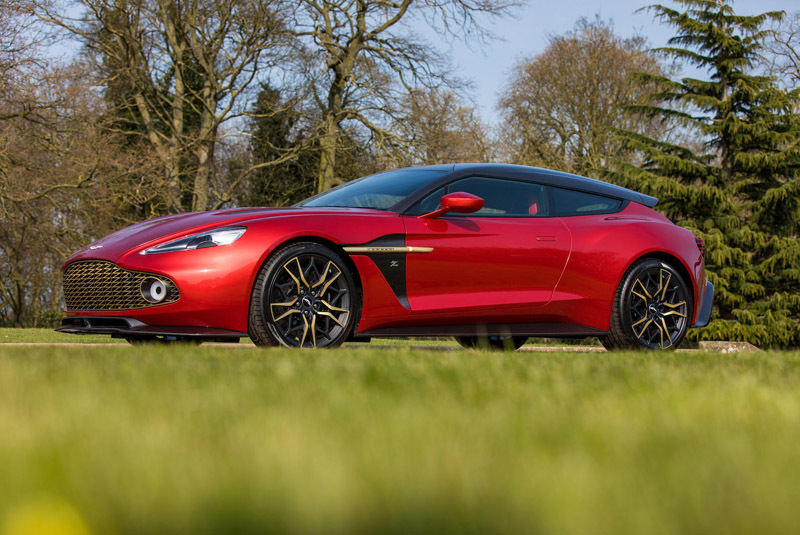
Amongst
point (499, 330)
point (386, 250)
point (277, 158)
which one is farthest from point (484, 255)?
point (277, 158)

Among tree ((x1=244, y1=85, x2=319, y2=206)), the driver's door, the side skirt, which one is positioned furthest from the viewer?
tree ((x1=244, y1=85, x2=319, y2=206))

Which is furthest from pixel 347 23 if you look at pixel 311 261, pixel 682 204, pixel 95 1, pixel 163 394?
pixel 163 394

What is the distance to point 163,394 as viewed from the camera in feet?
8.16

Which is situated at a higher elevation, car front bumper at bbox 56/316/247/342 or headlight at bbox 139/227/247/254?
headlight at bbox 139/227/247/254

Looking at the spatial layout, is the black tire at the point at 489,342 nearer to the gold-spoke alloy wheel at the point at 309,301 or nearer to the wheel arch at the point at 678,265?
the wheel arch at the point at 678,265

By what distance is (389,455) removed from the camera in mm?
1614

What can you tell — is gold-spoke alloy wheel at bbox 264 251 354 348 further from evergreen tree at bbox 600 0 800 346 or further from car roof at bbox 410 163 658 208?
evergreen tree at bbox 600 0 800 346

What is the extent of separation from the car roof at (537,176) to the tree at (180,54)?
54.5ft

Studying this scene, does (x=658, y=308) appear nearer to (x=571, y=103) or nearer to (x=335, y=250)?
(x=335, y=250)

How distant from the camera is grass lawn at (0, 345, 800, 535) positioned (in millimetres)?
1232

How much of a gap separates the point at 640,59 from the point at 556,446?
1427 inches

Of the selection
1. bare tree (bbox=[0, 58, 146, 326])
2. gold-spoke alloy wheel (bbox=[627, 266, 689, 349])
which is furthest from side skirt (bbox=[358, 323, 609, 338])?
bare tree (bbox=[0, 58, 146, 326])

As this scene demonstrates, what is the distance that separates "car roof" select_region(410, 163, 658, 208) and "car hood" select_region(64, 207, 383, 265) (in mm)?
1005

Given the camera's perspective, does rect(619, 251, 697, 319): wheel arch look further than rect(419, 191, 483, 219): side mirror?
Yes
